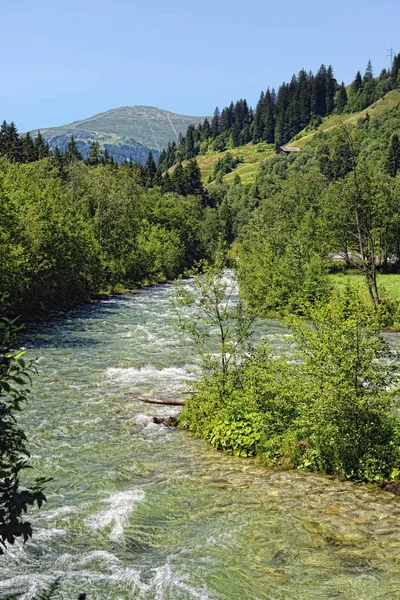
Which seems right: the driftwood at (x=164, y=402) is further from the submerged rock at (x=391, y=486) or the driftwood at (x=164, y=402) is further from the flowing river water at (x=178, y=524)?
the submerged rock at (x=391, y=486)

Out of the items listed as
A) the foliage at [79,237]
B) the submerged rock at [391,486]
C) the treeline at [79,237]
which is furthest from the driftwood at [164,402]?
the treeline at [79,237]

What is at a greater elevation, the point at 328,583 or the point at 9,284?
the point at 9,284

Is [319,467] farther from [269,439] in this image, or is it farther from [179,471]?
[179,471]

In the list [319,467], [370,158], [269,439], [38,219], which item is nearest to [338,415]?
[319,467]

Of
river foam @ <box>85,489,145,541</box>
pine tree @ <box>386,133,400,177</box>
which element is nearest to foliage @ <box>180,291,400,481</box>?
river foam @ <box>85,489,145,541</box>

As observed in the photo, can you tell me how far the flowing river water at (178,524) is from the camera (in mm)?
10828

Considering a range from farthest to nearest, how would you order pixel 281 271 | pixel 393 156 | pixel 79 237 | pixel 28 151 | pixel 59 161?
1. pixel 393 156
2. pixel 28 151
3. pixel 59 161
4. pixel 79 237
5. pixel 281 271

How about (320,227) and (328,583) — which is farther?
(320,227)

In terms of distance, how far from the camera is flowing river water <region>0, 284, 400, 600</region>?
10.8 m

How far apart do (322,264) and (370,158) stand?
133 metres

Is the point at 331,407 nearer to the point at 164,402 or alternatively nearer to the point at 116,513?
the point at 116,513

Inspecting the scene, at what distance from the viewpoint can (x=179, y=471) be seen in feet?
57.0

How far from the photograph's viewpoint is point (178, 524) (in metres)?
13.7

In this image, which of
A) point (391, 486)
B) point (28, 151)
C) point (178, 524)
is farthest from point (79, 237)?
point (28, 151)
